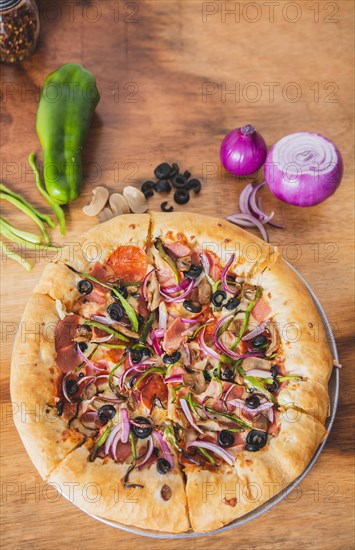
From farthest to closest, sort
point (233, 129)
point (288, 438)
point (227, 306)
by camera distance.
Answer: point (233, 129) < point (227, 306) < point (288, 438)

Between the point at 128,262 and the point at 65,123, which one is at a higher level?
the point at 65,123

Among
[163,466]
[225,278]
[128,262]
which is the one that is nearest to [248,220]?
[225,278]

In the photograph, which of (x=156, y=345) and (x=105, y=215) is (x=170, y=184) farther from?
(x=156, y=345)

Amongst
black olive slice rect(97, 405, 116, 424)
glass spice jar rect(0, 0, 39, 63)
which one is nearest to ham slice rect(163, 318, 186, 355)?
black olive slice rect(97, 405, 116, 424)

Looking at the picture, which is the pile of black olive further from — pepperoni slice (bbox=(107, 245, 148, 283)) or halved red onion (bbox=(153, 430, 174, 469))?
halved red onion (bbox=(153, 430, 174, 469))

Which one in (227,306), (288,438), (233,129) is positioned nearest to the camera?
(288,438)

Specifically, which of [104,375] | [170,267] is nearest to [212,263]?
[170,267]

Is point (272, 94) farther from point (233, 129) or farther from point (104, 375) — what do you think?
point (104, 375)

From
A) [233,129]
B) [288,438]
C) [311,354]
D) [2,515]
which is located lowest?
[2,515]
